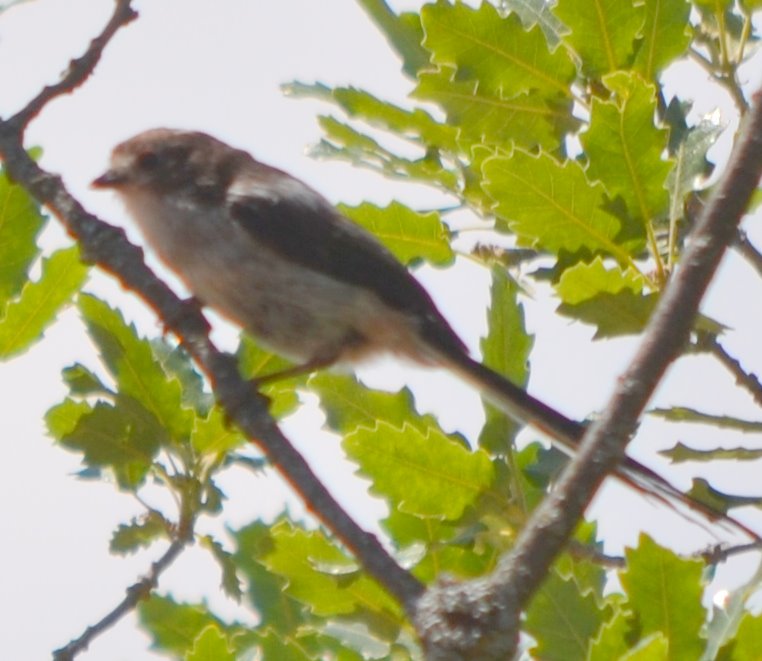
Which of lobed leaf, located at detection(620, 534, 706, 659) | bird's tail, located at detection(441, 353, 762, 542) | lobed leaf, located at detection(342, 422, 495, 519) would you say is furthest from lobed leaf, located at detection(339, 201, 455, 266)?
A: lobed leaf, located at detection(620, 534, 706, 659)

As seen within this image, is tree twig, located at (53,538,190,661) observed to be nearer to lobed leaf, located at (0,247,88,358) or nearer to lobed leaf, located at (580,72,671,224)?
lobed leaf, located at (0,247,88,358)

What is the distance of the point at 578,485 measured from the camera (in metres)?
1.81

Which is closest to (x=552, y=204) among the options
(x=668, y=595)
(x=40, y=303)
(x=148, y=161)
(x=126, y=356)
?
(x=668, y=595)

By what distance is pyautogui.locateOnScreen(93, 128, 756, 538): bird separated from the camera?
11.7ft

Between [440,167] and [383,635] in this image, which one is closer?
[383,635]

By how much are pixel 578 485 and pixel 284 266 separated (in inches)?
76.3

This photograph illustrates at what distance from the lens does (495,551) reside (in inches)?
103

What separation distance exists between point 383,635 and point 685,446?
0.71 meters

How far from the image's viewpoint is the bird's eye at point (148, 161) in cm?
396

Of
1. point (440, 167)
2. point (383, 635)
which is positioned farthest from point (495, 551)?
point (440, 167)

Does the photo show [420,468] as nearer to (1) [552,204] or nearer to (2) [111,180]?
(1) [552,204]

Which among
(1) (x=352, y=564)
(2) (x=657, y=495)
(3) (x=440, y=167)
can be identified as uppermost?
(3) (x=440, y=167)

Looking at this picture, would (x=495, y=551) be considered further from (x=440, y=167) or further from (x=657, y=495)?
(x=440, y=167)

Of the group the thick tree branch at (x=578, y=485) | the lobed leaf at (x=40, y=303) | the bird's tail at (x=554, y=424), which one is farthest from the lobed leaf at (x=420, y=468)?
the lobed leaf at (x=40, y=303)
